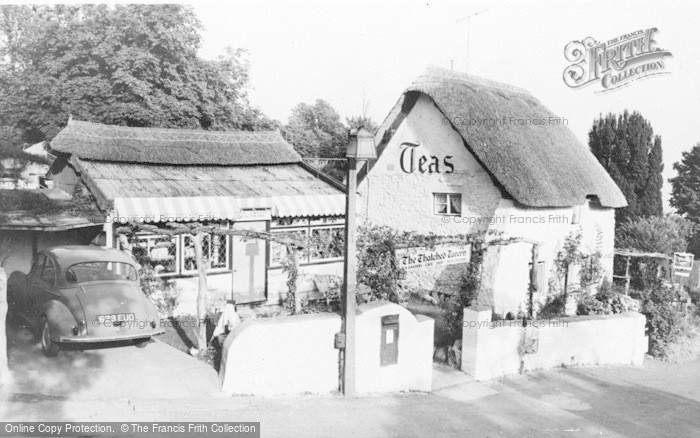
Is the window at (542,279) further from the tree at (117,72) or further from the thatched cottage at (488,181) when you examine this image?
the tree at (117,72)

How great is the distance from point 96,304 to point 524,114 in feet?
44.5

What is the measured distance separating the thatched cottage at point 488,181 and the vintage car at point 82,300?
8.49m

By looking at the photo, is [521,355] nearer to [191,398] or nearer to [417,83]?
[191,398]

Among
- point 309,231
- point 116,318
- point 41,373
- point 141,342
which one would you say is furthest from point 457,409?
point 309,231

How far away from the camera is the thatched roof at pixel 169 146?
1391cm

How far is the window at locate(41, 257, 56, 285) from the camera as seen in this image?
Result: 8.65 m

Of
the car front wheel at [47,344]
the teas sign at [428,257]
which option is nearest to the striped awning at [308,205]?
the teas sign at [428,257]

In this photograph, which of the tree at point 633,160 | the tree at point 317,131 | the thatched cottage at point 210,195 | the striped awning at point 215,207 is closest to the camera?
the striped awning at point 215,207

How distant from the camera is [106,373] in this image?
26.1 feet

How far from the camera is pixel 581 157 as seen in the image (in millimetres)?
17203

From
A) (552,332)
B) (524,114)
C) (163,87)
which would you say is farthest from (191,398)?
(163,87)

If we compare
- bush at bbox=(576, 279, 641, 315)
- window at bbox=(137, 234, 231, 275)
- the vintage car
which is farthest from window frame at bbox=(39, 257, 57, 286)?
bush at bbox=(576, 279, 641, 315)

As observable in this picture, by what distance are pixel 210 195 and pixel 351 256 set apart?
611 cm

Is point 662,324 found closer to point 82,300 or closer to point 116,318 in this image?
point 116,318
